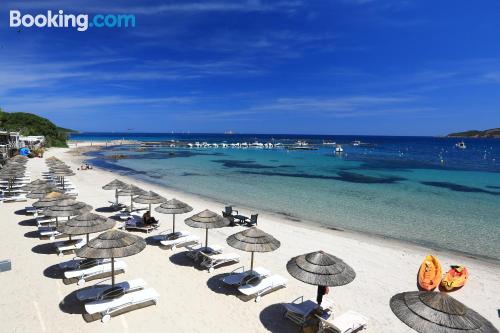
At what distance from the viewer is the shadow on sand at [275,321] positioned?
783 cm

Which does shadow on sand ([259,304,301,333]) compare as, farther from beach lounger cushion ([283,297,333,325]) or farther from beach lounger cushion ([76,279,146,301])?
beach lounger cushion ([76,279,146,301])

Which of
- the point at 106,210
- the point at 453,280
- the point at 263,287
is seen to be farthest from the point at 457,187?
the point at 106,210

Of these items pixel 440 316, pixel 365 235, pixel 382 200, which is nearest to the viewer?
pixel 440 316

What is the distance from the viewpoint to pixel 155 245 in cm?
1323

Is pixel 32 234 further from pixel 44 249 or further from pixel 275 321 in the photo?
pixel 275 321

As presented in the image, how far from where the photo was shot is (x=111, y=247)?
26.1 ft

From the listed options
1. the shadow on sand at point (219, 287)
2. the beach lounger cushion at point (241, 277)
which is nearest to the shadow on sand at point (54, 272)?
the shadow on sand at point (219, 287)

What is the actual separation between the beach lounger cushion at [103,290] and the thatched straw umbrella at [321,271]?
14.7 feet

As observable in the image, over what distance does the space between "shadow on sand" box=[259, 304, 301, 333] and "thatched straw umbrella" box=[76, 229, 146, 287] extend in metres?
3.80

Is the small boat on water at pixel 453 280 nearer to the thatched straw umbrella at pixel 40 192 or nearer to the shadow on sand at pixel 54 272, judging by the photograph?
the shadow on sand at pixel 54 272

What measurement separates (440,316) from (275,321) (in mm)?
4034

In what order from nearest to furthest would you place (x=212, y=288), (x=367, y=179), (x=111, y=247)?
(x=111, y=247)
(x=212, y=288)
(x=367, y=179)

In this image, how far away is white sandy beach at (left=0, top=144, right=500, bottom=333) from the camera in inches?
308

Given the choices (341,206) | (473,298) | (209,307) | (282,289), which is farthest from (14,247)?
(341,206)
